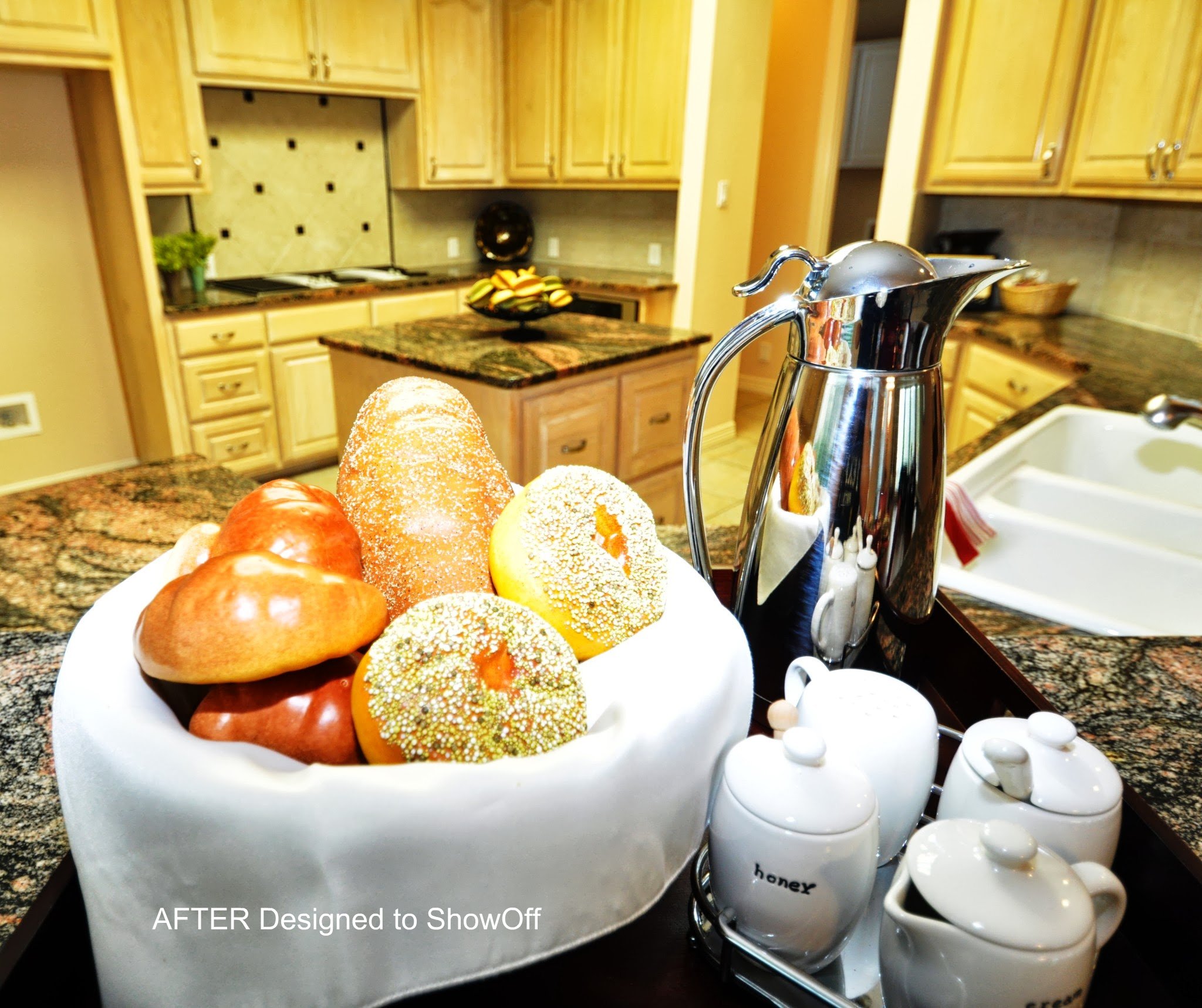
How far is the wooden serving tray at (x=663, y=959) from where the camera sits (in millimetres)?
375

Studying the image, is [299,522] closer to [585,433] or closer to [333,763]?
[333,763]

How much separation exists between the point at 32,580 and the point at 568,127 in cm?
387

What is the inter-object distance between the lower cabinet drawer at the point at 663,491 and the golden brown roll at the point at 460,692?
2.26m

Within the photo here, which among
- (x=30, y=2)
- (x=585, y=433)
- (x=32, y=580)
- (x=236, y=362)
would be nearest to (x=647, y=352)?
(x=585, y=433)

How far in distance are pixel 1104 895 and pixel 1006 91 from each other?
3.25 metres

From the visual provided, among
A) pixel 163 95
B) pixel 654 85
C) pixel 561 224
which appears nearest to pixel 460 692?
pixel 163 95

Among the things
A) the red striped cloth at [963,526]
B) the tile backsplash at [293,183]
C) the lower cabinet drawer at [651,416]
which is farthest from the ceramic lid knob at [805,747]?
the tile backsplash at [293,183]

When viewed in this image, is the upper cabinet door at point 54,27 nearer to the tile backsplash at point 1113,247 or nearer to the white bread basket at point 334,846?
the white bread basket at point 334,846

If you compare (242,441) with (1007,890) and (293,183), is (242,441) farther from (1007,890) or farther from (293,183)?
(1007,890)

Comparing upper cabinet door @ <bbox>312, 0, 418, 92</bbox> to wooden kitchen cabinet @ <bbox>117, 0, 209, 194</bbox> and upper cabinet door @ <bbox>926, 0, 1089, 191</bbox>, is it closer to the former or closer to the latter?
wooden kitchen cabinet @ <bbox>117, 0, 209, 194</bbox>

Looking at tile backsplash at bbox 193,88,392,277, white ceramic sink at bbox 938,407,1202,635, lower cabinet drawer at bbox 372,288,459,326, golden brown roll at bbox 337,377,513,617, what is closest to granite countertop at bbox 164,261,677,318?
lower cabinet drawer at bbox 372,288,459,326

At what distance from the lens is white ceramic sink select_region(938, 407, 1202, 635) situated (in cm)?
105

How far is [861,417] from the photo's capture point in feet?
1.78

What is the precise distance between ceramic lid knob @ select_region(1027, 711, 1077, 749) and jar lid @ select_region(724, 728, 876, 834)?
10 centimetres
